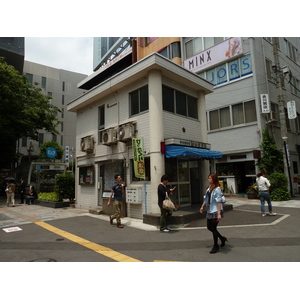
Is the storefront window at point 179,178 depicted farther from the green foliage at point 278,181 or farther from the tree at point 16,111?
the tree at point 16,111

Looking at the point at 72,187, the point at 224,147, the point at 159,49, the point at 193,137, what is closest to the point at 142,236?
the point at 193,137

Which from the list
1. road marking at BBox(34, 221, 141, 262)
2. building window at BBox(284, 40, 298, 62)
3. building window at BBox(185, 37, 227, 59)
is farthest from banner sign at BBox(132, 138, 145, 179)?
building window at BBox(284, 40, 298, 62)

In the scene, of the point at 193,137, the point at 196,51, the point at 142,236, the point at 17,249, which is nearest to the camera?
the point at 17,249

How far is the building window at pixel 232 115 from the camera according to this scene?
16020 mm

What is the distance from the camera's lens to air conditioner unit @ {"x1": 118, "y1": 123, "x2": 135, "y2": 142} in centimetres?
1015

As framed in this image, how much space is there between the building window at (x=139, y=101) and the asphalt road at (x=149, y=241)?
4.92 m

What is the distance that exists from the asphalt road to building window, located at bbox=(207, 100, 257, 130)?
8420 millimetres

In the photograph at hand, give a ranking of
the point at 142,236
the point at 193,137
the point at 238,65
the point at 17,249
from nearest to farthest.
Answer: the point at 17,249 < the point at 142,236 < the point at 193,137 < the point at 238,65

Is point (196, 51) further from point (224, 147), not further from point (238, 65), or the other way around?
point (224, 147)

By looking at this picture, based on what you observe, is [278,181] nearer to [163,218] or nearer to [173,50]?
[163,218]

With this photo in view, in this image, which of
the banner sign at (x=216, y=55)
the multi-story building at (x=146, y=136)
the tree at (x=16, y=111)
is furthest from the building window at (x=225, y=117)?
the tree at (x=16, y=111)

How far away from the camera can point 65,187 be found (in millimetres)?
14867
